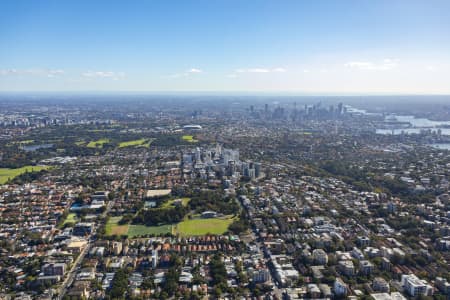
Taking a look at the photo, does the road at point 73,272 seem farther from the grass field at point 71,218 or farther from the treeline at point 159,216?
the treeline at point 159,216

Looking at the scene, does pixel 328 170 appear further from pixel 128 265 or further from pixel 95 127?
pixel 95 127

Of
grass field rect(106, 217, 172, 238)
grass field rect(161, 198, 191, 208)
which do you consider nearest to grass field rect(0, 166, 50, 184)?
grass field rect(161, 198, 191, 208)

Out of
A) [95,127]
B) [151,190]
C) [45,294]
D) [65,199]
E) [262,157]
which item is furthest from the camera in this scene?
[95,127]

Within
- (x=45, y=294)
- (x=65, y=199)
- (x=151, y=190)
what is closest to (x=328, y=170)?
(x=151, y=190)

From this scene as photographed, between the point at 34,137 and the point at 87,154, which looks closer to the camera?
the point at 87,154

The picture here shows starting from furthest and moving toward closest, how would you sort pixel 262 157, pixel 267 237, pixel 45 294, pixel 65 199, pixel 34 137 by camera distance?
1. pixel 34 137
2. pixel 262 157
3. pixel 65 199
4. pixel 267 237
5. pixel 45 294

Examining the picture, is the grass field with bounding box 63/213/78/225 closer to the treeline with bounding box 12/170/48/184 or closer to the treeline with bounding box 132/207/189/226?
the treeline with bounding box 132/207/189/226

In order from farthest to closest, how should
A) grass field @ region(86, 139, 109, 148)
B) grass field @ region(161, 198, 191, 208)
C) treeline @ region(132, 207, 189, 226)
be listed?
grass field @ region(86, 139, 109, 148) → grass field @ region(161, 198, 191, 208) → treeline @ region(132, 207, 189, 226)
